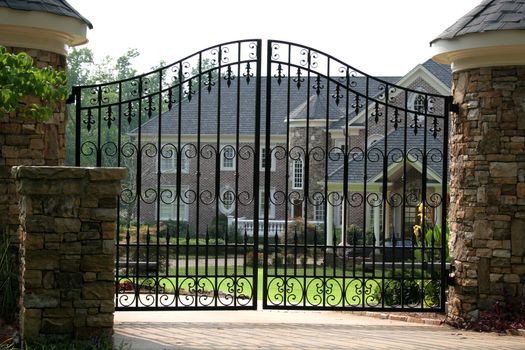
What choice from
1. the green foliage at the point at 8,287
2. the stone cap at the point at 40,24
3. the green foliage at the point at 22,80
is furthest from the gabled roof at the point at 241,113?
the green foliage at the point at 22,80

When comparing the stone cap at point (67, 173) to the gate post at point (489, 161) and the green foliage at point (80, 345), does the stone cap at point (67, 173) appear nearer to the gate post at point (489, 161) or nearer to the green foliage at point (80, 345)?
the green foliage at point (80, 345)

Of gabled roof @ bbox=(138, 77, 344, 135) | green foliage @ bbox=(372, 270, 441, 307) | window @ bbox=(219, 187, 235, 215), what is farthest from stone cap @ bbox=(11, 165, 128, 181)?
gabled roof @ bbox=(138, 77, 344, 135)

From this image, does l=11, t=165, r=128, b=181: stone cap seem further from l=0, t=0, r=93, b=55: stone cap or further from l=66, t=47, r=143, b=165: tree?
l=66, t=47, r=143, b=165: tree

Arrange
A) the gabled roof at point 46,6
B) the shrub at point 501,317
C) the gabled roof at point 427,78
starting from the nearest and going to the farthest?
the gabled roof at point 46,6
the shrub at point 501,317
the gabled roof at point 427,78

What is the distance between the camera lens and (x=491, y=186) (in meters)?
9.91

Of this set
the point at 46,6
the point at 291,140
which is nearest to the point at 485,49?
the point at 46,6

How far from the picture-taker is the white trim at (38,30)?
927 cm

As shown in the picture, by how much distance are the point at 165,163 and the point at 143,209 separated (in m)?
4.69

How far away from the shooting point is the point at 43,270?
7.85m

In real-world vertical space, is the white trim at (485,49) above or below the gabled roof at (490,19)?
below

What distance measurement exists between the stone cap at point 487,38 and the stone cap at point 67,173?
4003 millimetres

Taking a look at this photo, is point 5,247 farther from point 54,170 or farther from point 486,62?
point 486,62

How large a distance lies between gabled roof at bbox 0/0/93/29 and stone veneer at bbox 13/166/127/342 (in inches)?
82.2

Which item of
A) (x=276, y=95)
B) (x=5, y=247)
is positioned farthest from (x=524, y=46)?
(x=276, y=95)
